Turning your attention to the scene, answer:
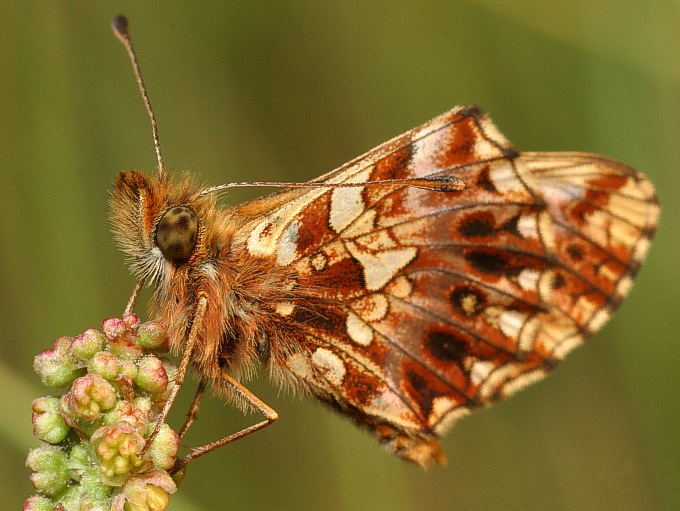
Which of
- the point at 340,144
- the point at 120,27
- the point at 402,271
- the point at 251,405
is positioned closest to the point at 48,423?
the point at 251,405

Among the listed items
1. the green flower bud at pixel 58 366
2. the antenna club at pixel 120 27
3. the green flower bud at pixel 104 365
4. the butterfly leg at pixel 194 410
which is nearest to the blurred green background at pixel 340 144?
the antenna club at pixel 120 27

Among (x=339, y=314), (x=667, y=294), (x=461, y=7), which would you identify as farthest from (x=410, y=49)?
(x=339, y=314)

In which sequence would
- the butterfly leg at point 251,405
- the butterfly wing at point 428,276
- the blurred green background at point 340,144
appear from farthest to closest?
the blurred green background at point 340,144 < the butterfly wing at point 428,276 < the butterfly leg at point 251,405

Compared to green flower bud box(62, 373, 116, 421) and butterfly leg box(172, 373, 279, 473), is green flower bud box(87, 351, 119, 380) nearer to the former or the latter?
green flower bud box(62, 373, 116, 421)

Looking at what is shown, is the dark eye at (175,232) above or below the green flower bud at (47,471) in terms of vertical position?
above

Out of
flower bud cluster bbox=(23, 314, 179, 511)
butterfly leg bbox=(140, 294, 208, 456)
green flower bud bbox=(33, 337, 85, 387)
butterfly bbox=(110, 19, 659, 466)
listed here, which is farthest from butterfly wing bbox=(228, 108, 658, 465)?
green flower bud bbox=(33, 337, 85, 387)

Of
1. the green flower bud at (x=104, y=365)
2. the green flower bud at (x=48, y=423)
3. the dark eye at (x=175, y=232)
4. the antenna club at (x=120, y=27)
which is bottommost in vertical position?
the green flower bud at (x=48, y=423)

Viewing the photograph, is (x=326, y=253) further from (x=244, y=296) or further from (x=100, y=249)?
(x=100, y=249)

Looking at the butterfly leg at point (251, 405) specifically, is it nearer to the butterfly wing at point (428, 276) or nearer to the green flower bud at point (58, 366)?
the butterfly wing at point (428, 276)
